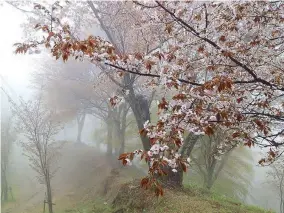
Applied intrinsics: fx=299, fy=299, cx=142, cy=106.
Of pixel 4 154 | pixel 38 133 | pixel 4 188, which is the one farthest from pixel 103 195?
pixel 4 154

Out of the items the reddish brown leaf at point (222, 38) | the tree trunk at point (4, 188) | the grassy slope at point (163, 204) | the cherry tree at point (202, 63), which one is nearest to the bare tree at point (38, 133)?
the grassy slope at point (163, 204)

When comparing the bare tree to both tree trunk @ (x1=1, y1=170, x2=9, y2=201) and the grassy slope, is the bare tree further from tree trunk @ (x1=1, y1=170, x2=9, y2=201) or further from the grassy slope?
tree trunk @ (x1=1, y1=170, x2=9, y2=201)

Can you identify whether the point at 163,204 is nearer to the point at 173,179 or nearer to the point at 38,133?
the point at 173,179

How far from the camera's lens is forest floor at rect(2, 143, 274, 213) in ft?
28.2

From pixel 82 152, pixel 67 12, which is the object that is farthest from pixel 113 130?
pixel 67 12

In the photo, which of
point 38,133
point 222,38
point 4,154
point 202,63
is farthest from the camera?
point 4,154

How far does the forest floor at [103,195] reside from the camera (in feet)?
28.2

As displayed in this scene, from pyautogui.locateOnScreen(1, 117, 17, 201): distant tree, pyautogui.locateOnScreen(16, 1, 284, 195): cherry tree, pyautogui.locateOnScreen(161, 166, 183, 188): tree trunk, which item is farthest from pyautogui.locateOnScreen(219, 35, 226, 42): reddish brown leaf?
pyautogui.locateOnScreen(1, 117, 17, 201): distant tree

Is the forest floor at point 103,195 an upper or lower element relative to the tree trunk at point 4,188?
upper

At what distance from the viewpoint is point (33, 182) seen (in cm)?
2441

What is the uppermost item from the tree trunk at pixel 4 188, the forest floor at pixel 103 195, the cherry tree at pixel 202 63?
the cherry tree at pixel 202 63

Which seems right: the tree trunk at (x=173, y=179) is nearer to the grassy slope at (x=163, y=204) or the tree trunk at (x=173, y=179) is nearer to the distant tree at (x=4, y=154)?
the grassy slope at (x=163, y=204)

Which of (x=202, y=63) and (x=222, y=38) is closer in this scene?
(x=222, y=38)

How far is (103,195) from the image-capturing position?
637 inches
